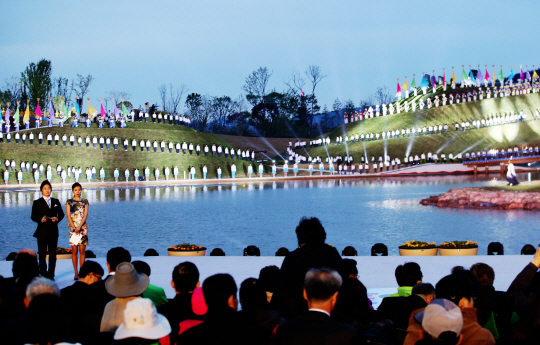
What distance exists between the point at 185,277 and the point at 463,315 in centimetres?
214

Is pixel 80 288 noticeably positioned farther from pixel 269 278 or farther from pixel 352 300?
pixel 352 300

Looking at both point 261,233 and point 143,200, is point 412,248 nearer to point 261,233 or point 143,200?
point 261,233

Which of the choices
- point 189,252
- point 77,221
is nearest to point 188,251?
point 189,252

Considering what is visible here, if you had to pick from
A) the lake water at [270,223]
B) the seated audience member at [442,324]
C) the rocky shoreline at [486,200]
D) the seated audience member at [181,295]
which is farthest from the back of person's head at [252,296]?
the rocky shoreline at [486,200]

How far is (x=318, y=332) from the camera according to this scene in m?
3.49

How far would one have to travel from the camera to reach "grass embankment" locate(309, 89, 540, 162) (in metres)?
63.8

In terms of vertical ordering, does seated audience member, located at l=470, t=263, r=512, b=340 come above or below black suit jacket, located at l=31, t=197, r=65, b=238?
below

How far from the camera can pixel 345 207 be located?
23656 millimetres

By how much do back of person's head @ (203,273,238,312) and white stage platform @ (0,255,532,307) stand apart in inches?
151

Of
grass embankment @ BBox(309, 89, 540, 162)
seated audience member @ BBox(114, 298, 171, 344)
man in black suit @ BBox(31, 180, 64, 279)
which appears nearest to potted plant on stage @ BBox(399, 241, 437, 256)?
man in black suit @ BBox(31, 180, 64, 279)

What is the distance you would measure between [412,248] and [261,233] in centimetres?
653

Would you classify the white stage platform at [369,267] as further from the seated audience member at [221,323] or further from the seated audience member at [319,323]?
the seated audience member at [319,323]

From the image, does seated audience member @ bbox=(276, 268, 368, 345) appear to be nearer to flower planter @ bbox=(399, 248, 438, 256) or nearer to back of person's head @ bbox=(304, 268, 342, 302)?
back of person's head @ bbox=(304, 268, 342, 302)

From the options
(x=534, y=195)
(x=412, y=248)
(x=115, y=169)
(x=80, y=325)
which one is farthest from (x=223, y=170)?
(x=80, y=325)
